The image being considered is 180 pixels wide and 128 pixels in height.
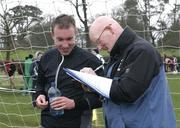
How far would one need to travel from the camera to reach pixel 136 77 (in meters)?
2.58

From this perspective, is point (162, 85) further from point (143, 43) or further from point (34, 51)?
point (34, 51)

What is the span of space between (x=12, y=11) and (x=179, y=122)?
3.05 meters

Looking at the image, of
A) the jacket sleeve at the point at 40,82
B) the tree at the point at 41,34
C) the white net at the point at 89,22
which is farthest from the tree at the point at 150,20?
the jacket sleeve at the point at 40,82

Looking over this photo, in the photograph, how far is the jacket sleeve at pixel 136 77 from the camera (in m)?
2.58

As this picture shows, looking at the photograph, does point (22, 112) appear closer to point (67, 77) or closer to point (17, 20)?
point (17, 20)

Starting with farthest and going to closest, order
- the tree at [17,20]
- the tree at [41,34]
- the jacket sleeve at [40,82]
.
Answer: the tree at [17,20] → the tree at [41,34] → the jacket sleeve at [40,82]

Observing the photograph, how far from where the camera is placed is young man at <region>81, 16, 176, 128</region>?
2592 mm

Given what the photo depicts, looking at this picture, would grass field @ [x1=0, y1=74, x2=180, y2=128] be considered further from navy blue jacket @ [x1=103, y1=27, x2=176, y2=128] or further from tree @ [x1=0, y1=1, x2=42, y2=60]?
navy blue jacket @ [x1=103, y1=27, x2=176, y2=128]

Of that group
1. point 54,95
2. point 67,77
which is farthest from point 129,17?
point 54,95

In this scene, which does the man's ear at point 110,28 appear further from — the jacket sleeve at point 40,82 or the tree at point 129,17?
the tree at point 129,17

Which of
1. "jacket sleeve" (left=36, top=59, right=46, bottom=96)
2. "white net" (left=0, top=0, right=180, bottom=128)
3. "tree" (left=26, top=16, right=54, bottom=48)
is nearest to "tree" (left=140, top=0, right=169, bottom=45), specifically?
"white net" (left=0, top=0, right=180, bottom=128)

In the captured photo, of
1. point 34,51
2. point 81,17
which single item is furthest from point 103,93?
point 34,51

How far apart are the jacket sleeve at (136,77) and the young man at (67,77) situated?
1.93 feet

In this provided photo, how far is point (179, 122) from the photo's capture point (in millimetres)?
7727
